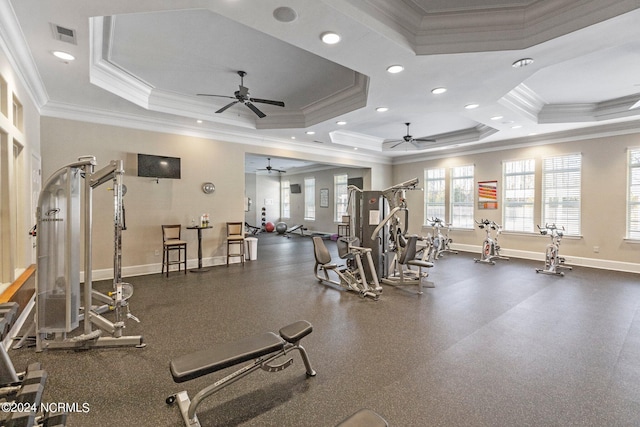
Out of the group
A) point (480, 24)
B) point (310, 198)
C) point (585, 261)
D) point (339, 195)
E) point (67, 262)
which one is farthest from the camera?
point (310, 198)

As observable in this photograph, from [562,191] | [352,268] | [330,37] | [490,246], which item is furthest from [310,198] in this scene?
[330,37]

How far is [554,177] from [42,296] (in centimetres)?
953

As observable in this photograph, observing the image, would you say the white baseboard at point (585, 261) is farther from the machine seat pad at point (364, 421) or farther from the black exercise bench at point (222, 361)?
the machine seat pad at point (364, 421)

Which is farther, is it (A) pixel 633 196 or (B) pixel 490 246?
(B) pixel 490 246

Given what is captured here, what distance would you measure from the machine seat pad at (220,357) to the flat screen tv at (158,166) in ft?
15.5

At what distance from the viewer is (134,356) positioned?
9.05ft

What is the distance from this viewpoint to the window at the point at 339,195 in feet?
39.8

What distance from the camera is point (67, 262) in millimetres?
2838

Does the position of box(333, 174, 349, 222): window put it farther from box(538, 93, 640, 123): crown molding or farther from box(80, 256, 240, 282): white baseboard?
box(538, 93, 640, 123): crown molding

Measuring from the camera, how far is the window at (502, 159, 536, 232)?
758 cm

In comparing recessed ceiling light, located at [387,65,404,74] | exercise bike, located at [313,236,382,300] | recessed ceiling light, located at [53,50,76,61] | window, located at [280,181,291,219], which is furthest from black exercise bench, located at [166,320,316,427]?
window, located at [280,181,291,219]

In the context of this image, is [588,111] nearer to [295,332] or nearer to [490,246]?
[490,246]

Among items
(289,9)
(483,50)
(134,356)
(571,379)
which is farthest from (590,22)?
(134,356)

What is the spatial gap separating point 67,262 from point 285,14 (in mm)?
3044
